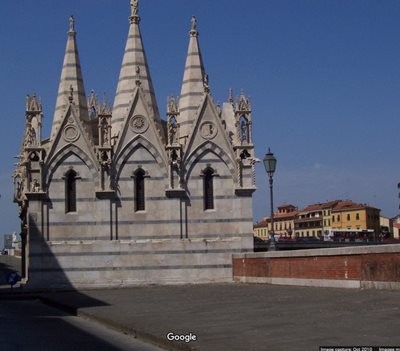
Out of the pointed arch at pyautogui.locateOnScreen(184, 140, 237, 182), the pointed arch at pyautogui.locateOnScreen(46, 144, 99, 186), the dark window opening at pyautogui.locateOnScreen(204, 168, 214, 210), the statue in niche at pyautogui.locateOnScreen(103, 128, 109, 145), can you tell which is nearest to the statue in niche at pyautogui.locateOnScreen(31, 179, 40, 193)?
the pointed arch at pyautogui.locateOnScreen(46, 144, 99, 186)

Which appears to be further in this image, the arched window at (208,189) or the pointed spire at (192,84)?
the pointed spire at (192,84)

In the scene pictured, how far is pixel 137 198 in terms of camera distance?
34.9 m

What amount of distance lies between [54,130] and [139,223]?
615 centimetres

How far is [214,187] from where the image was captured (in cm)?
3516

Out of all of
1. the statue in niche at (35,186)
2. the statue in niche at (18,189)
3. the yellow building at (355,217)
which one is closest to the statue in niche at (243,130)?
the statue in niche at (35,186)

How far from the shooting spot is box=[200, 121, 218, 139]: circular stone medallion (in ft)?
116

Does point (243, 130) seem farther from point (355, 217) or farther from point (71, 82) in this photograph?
point (355, 217)

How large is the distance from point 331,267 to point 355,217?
340ft

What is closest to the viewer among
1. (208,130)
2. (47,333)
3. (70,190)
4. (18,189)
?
(47,333)

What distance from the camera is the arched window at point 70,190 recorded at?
34.7 meters

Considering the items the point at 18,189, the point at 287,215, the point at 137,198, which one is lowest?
the point at 137,198

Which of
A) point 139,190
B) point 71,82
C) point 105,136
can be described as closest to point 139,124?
point 105,136

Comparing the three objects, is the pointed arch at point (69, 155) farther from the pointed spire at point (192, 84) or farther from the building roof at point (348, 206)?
the building roof at point (348, 206)

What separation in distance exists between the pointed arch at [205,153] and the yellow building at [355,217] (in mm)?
89805
